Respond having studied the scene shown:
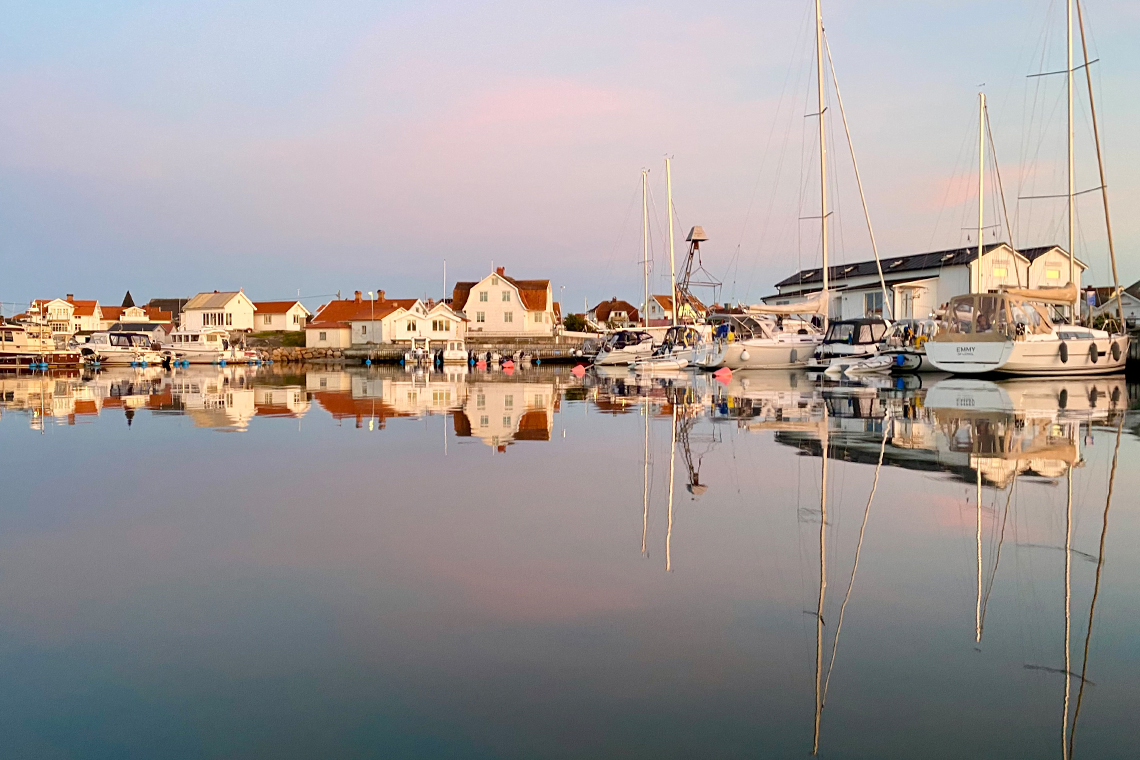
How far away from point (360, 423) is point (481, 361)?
53.3 meters

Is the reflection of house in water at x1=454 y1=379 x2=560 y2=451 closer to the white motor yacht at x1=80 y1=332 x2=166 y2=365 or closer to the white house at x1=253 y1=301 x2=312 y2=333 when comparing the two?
the white motor yacht at x1=80 y1=332 x2=166 y2=365

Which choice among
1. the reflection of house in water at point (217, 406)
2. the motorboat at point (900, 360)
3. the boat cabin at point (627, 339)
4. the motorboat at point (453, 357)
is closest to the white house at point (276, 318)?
the motorboat at point (453, 357)

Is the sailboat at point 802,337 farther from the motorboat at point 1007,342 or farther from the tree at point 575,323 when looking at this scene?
the tree at point 575,323

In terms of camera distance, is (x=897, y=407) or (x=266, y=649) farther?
(x=897, y=407)

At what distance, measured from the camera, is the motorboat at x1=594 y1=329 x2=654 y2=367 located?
57.2m

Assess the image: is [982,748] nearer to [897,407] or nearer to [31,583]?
[31,583]

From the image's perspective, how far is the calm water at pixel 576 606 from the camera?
13.1 feet

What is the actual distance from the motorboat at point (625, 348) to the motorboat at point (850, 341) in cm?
1645

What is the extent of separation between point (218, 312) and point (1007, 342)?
90947 millimetres

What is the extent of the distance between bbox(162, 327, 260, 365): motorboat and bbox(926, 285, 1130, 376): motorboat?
207 ft

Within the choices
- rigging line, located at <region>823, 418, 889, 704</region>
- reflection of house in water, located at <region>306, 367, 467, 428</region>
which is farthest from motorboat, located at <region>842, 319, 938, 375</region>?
rigging line, located at <region>823, 418, 889, 704</region>

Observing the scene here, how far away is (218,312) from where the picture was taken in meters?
103

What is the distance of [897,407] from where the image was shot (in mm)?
20438

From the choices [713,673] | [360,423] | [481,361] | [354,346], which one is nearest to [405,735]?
[713,673]
